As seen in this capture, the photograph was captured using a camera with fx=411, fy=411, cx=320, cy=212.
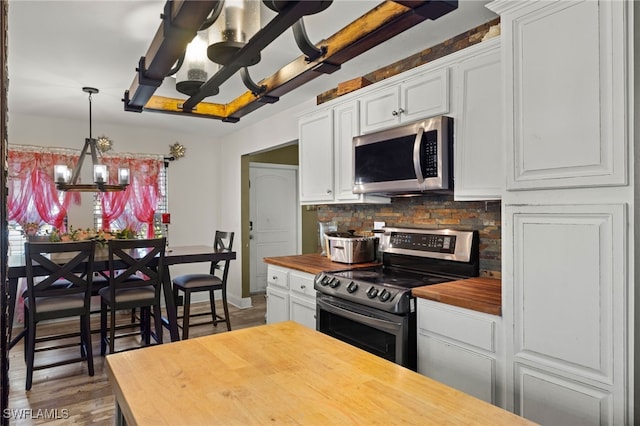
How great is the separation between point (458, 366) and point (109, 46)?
286cm

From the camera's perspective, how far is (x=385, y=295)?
7.35 feet

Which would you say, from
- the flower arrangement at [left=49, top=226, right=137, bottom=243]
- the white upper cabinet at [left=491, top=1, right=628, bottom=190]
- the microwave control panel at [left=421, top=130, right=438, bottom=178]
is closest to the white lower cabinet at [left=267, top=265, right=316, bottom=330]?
the microwave control panel at [left=421, top=130, right=438, bottom=178]

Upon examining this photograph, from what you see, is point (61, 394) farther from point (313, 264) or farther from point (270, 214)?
point (270, 214)

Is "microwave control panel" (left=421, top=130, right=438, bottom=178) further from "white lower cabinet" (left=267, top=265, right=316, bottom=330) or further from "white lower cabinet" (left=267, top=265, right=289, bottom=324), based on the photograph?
"white lower cabinet" (left=267, top=265, right=289, bottom=324)

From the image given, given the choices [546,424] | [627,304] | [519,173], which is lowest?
[546,424]

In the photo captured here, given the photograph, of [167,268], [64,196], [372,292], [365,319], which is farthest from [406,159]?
[64,196]

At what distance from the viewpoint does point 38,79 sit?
3371mm

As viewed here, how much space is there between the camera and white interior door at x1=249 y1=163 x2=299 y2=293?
612cm

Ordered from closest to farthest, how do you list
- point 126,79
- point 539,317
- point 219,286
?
1. point 539,317
2. point 126,79
3. point 219,286

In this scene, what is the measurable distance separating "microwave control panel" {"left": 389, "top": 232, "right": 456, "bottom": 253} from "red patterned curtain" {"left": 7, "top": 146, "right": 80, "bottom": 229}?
12.9 feet

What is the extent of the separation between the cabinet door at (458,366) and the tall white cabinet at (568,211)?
0.11m

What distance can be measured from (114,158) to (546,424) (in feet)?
16.9

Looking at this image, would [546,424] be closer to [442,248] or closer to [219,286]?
[442,248]

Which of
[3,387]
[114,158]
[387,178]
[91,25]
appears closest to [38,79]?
[91,25]
